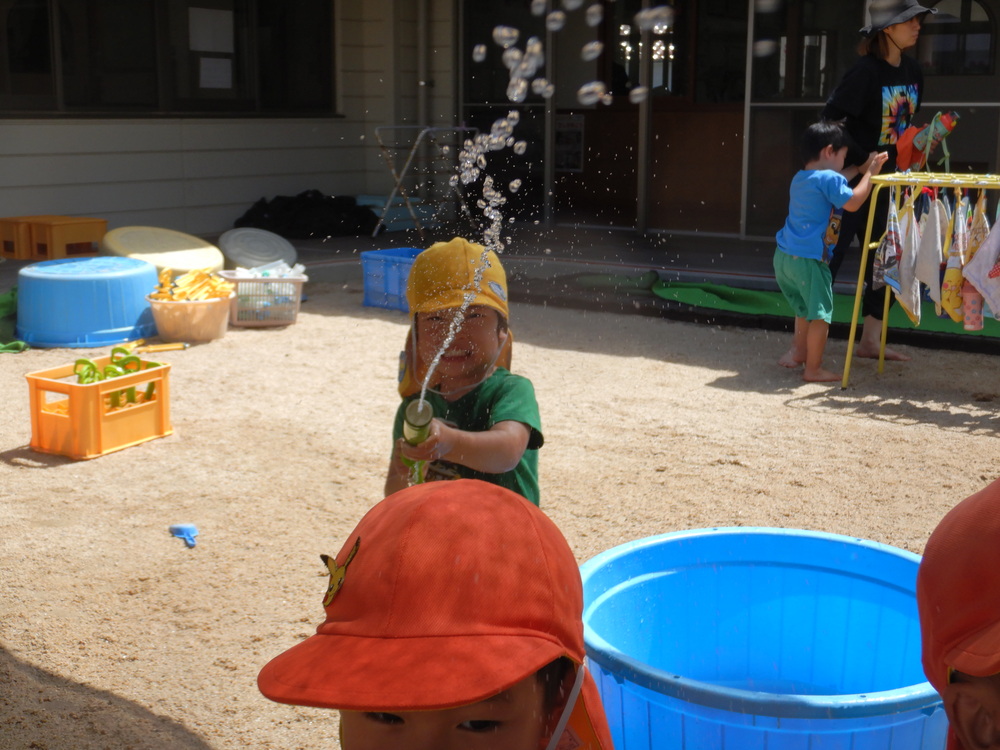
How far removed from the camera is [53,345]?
6805mm

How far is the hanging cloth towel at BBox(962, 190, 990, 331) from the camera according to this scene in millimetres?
5203

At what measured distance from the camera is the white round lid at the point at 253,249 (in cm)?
912

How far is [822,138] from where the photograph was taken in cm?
568

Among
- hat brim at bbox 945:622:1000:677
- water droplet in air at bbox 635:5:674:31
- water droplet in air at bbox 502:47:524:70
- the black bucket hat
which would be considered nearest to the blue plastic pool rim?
hat brim at bbox 945:622:1000:677

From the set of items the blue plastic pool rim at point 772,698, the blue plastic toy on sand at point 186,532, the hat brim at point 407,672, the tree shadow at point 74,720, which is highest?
the hat brim at point 407,672

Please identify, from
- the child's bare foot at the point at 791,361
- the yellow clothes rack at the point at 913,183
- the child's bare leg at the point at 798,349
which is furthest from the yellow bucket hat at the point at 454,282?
the child's bare foot at the point at 791,361

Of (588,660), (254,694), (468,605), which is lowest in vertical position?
(254,694)

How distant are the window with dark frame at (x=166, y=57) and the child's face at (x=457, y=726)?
33.1 ft

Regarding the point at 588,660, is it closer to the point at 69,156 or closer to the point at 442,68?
the point at 69,156

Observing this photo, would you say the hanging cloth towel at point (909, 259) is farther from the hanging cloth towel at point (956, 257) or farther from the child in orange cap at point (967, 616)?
the child in orange cap at point (967, 616)

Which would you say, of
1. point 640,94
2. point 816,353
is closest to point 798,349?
point 816,353

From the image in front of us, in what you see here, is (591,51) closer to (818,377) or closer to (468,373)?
(818,377)

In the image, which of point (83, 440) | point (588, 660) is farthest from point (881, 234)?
point (588, 660)

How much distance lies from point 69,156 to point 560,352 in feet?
20.3
